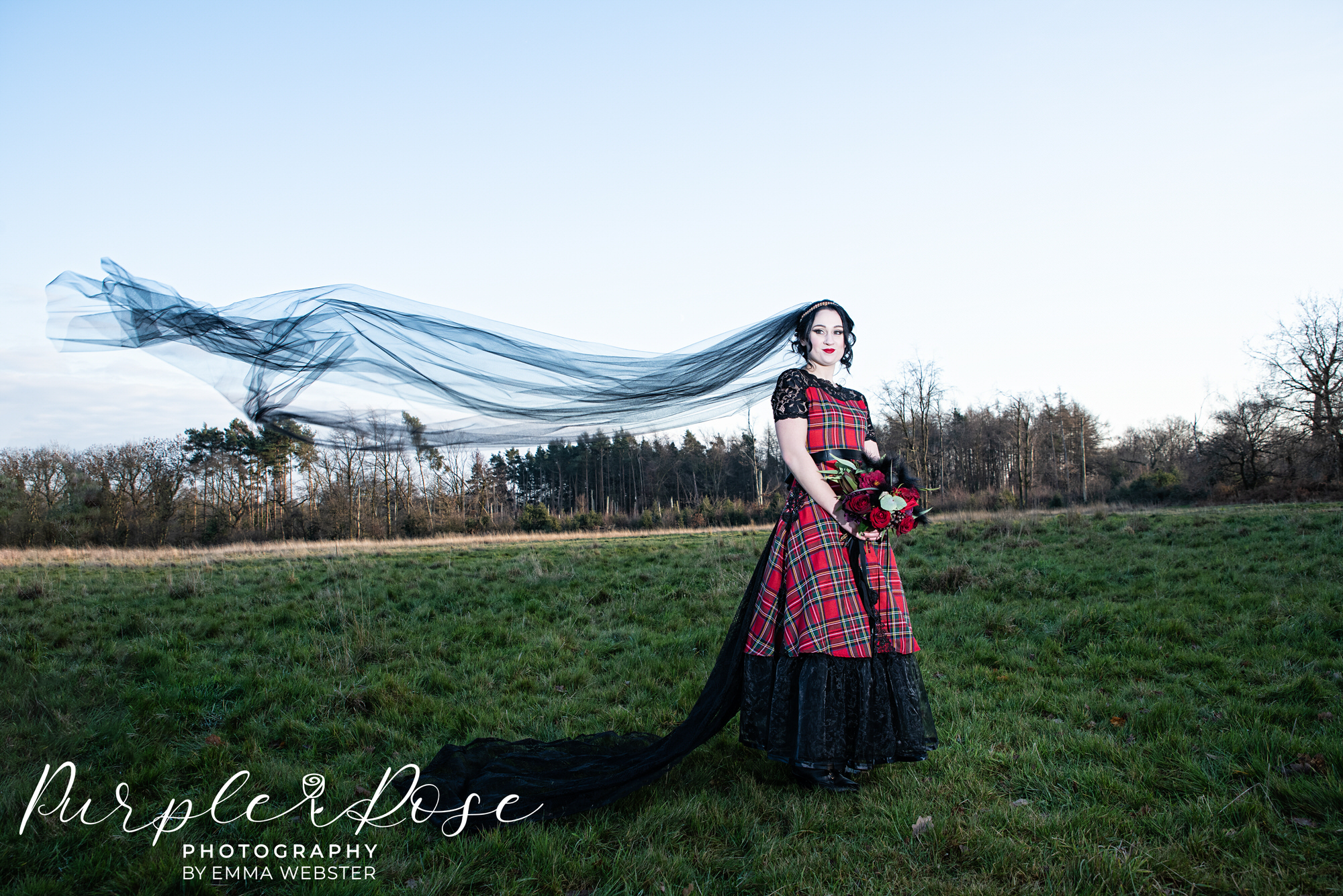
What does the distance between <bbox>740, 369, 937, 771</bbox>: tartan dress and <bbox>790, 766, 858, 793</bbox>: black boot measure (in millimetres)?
133

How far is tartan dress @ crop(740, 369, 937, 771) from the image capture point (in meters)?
3.29

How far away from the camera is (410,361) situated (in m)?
3.86

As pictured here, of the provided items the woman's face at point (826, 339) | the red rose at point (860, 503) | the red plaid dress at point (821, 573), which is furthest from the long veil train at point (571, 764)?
the woman's face at point (826, 339)

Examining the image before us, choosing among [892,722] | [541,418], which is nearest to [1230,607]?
[892,722]

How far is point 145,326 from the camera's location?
359cm

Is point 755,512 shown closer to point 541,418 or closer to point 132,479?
point 541,418

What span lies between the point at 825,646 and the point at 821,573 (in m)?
0.38

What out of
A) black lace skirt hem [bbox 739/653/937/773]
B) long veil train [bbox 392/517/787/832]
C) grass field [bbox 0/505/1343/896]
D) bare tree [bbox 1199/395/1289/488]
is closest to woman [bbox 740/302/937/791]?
black lace skirt hem [bbox 739/653/937/773]

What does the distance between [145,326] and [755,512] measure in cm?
3179

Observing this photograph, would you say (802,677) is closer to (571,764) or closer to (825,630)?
(825,630)

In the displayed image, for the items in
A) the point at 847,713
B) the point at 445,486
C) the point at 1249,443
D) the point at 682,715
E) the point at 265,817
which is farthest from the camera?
the point at 1249,443

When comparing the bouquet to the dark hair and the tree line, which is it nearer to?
the dark hair

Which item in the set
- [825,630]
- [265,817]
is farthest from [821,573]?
[265,817]

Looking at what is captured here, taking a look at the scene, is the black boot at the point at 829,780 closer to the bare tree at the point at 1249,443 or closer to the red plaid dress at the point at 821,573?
the red plaid dress at the point at 821,573
